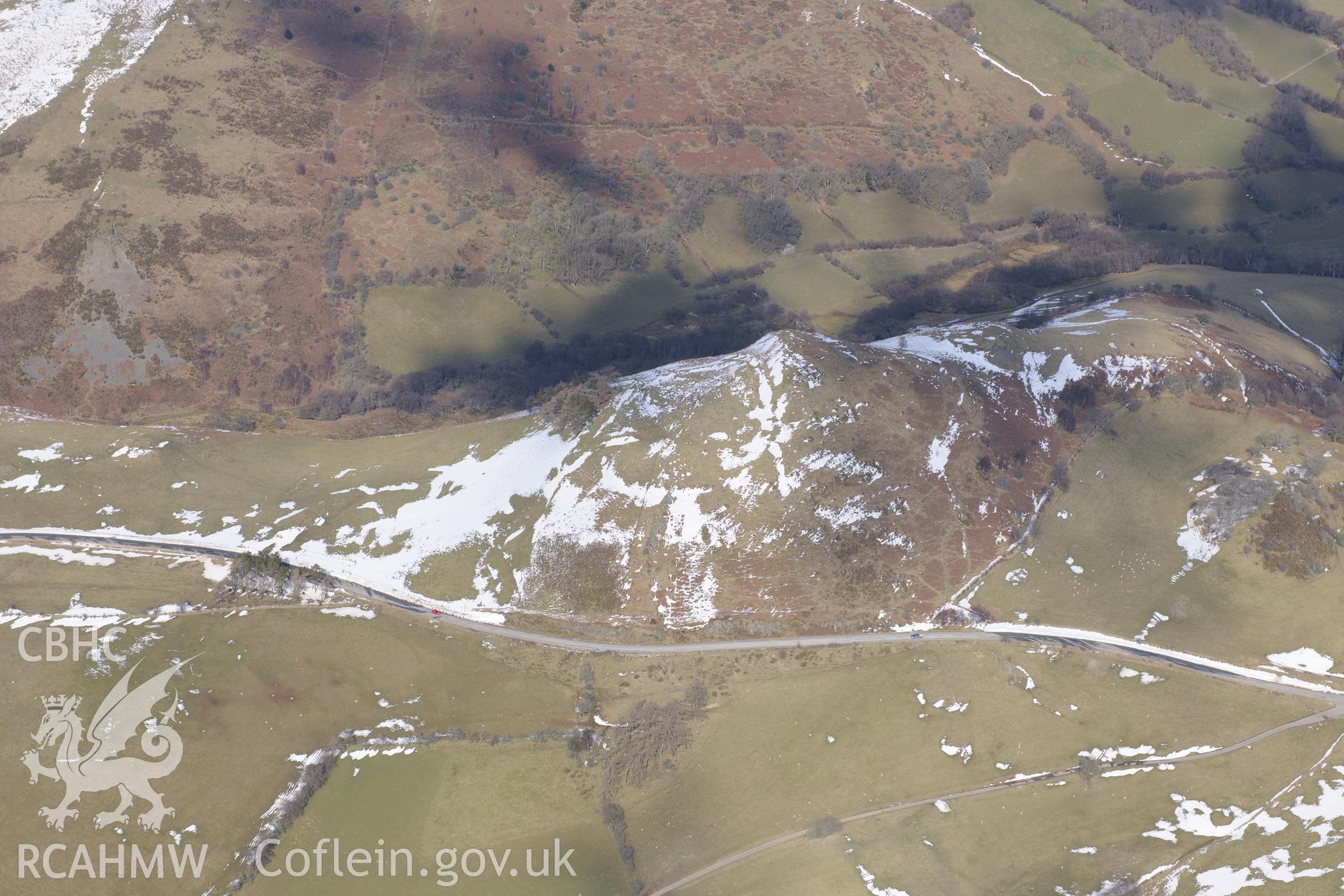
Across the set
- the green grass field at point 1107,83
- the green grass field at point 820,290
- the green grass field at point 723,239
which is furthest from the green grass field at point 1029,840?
the green grass field at point 1107,83

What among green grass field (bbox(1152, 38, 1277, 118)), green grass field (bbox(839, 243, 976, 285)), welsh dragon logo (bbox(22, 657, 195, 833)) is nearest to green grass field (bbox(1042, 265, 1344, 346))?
green grass field (bbox(839, 243, 976, 285))

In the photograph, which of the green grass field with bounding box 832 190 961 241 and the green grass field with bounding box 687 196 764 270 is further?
the green grass field with bounding box 832 190 961 241

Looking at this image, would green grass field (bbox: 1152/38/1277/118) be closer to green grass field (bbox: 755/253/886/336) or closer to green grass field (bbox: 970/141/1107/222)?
green grass field (bbox: 970/141/1107/222)

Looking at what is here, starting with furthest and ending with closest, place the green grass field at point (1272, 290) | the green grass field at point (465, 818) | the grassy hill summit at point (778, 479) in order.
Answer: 1. the green grass field at point (1272, 290)
2. the grassy hill summit at point (778, 479)
3. the green grass field at point (465, 818)

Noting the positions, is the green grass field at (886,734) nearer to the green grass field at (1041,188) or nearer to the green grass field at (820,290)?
the green grass field at (820,290)

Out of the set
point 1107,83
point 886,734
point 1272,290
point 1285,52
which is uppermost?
point 1285,52

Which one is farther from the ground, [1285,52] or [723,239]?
[1285,52]

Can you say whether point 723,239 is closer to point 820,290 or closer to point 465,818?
point 820,290

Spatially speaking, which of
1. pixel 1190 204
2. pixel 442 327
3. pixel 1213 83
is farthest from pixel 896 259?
pixel 1213 83
